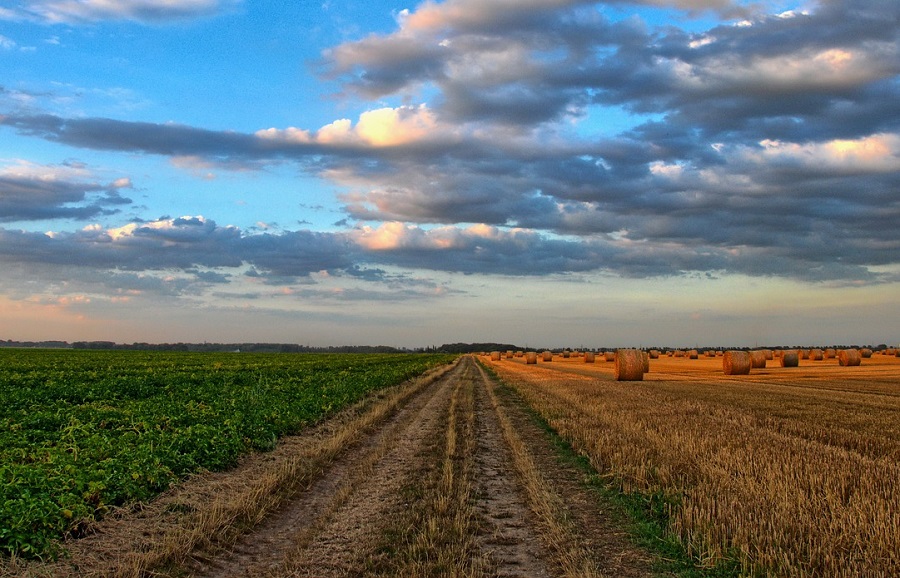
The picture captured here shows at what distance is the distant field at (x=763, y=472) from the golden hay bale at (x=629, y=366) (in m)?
16.0

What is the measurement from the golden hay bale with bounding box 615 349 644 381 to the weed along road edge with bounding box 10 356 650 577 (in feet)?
84.3

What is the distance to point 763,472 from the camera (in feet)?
34.7

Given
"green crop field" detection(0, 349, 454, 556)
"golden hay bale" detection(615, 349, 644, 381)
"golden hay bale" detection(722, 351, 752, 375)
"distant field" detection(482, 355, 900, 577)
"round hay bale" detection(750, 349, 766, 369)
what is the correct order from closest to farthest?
"distant field" detection(482, 355, 900, 577)
"green crop field" detection(0, 349, 454, 556)
"golden hay bale" detection(615, 349, 644, 381)
"golden hay bale" detection(722, 351, 752, 375)
"round hay bale" detection(750, 349, 766, 369)

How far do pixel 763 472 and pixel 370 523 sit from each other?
6.66 meters

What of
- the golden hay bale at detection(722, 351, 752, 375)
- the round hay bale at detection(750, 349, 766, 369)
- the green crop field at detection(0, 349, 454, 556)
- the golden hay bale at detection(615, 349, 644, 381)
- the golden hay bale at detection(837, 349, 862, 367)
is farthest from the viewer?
the golden hay bale at detection(837, 349, 862, 367)

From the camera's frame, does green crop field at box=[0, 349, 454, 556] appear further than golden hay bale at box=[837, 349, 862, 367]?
No

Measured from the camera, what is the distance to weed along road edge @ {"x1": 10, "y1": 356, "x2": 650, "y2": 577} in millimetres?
7137

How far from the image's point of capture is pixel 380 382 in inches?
1362

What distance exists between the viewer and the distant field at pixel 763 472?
704 cm

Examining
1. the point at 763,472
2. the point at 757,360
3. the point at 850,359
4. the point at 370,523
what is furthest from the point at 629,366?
the point at 370,523

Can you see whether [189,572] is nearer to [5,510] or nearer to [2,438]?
[5,510]

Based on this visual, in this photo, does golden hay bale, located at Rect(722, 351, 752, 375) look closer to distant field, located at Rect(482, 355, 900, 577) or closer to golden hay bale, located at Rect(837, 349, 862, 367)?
golden hay bale, located at Rect(837, 349, 862, 367)

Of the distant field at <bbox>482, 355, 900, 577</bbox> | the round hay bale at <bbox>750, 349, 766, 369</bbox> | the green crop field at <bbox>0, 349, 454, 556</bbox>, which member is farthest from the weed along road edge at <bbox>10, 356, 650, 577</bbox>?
the round hay bale at <bbox>750, 349, 766, 369</bbox>

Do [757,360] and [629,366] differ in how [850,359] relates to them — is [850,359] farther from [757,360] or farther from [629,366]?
[629,366]
